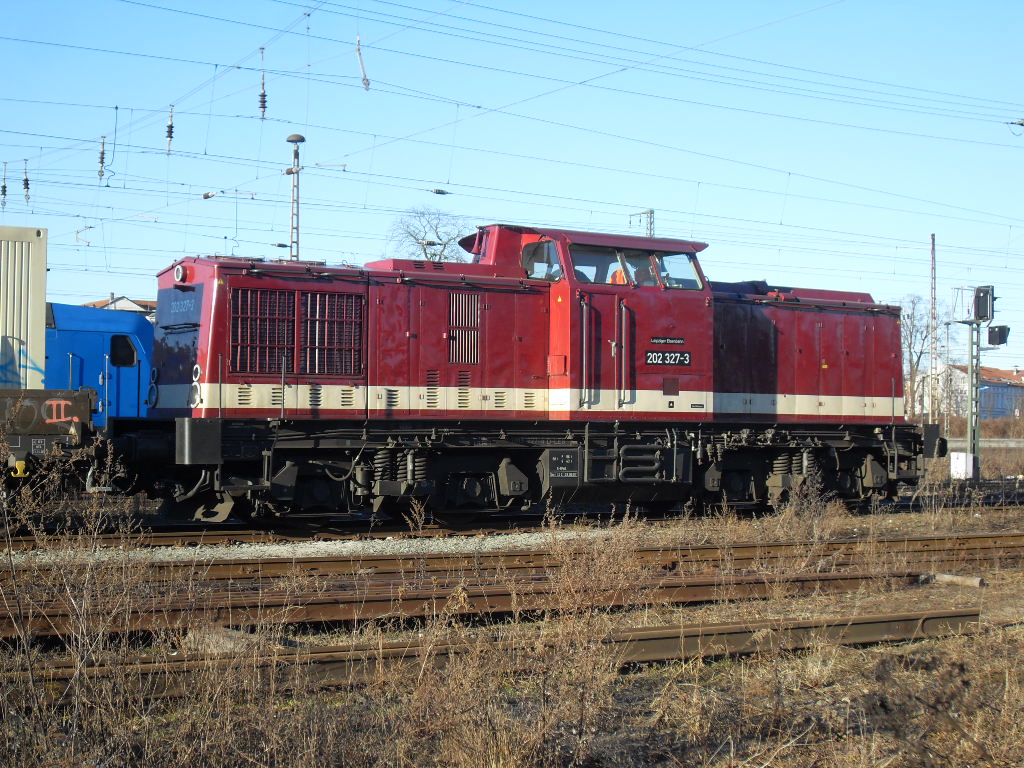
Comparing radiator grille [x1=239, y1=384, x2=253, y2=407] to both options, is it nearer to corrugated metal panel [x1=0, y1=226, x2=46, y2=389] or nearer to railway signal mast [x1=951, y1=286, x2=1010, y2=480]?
corrugated metal panel [x1=0, y1=226, x2=46, y2=389]

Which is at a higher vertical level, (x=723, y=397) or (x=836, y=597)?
(x=723, y=397)

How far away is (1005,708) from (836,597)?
3707 millimetres

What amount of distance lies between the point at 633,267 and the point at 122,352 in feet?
25.5

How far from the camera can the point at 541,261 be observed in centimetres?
1379

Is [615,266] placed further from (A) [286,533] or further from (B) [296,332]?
(A) [286,533]

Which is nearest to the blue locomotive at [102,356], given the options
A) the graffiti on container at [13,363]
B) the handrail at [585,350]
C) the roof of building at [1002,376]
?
the graffiti on container at [13,363]

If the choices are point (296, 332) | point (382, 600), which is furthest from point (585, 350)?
point (382, 600)

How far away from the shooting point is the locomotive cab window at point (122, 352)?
563 inches

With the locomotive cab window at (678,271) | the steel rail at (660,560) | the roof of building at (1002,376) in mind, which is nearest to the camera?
the steel rail at (660,560)

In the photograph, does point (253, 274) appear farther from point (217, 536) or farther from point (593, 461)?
point (593, 461)

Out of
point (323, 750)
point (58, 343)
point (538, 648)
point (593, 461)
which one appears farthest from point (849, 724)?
point (58, 343)

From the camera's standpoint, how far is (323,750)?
4492 millimetres

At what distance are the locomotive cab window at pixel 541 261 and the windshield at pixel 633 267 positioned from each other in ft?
1.02

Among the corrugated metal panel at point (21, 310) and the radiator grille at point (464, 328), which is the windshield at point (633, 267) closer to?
the radiator grille at point (464, 328)
